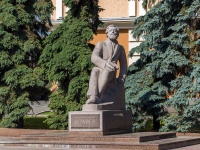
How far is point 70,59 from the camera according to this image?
1923 cm

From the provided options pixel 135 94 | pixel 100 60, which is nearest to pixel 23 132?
pixel 135 94

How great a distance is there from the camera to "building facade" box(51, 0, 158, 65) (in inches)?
1162

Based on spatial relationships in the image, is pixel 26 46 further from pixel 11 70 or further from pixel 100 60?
pixel 100 60

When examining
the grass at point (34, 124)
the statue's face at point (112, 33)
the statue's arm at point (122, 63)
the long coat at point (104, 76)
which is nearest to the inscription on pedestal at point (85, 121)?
the long coat at point (104, 76)

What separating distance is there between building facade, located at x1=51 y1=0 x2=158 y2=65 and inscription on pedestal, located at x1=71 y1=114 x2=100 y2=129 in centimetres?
1507

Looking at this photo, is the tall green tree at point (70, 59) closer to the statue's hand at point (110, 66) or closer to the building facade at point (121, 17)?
the statue's hand at point (110, 66)

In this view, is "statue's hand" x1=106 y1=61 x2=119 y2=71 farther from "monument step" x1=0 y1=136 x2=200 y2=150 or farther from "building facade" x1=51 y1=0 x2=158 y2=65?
"building facade" x1=51 y1=0 x2=158 y2=65

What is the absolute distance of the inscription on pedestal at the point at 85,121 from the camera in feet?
45.9

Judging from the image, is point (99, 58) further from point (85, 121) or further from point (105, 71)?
point (85, 121)

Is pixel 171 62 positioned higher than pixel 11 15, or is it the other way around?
pixel 11 15

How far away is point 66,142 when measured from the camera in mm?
13445

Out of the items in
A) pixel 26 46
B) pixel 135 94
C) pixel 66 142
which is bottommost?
pixel 66 142

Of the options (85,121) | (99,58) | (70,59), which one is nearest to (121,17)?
(70,59)

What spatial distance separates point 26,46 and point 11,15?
1178mm
